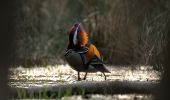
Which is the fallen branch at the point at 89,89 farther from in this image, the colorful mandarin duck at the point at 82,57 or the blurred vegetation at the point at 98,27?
the blurred vegetation at the point at 98,27

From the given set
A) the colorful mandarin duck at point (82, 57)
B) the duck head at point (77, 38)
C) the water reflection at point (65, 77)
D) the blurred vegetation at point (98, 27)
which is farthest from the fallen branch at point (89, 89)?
the blurred vegetation at point (98, 27)

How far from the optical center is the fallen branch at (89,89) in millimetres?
4371

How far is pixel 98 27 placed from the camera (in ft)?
32.8

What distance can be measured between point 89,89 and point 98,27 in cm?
547

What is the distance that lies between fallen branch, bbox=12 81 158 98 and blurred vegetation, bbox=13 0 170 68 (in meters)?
3.05

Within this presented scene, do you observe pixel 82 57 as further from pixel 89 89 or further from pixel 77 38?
pixel 89 89

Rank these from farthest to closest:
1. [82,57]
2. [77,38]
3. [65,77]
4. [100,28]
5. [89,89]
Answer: [100,28]
[65,77]
[77,38]
[82,57]
[89,89]

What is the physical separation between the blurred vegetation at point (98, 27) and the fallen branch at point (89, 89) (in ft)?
10.0

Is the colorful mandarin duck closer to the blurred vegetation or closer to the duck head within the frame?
the duck head

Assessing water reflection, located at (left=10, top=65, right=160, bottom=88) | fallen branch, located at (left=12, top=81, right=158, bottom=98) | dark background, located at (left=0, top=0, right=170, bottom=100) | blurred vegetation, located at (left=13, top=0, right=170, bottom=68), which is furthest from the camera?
blurred vegetation, located at (left=13, top=0, right=170, bottom=68)

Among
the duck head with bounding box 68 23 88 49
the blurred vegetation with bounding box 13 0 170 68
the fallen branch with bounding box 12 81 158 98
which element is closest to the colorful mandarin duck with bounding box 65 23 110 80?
the duck head with bounding box 68 23 88 49

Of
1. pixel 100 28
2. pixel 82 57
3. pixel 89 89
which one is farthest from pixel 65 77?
pixel 100 28

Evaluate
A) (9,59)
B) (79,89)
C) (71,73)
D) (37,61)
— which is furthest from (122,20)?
(9,59)

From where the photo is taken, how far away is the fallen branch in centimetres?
437
